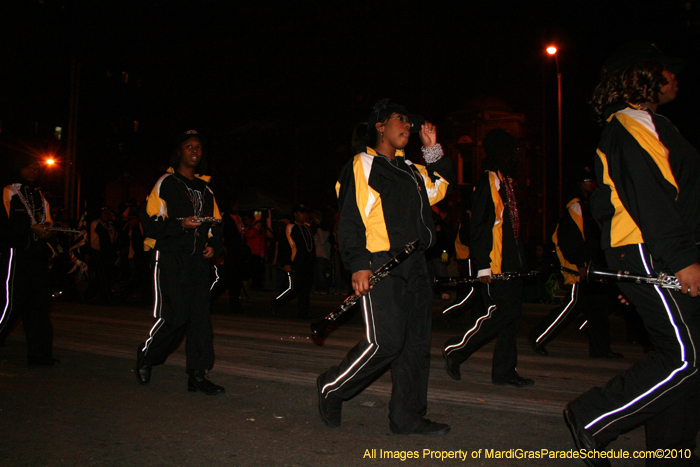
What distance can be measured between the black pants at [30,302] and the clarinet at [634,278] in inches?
203

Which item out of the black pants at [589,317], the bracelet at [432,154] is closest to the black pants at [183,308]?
the bracelet at [432,154]

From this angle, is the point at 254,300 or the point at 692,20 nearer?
the point at 692,20

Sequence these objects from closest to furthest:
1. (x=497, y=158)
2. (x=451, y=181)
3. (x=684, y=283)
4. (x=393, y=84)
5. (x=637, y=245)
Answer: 1. (x=684, y=283)
2. (x=637, y=245)
3. (x=451, y=181)
4. (x=497, y=158)
5. (x=393, y=84)

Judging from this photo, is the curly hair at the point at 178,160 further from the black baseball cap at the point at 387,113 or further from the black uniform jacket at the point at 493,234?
the black uniform jacket at the point at 493,234

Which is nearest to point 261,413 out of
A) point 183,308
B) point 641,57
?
point 183,308

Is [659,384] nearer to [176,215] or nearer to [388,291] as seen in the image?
[388,291]

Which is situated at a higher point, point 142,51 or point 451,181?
point 142,51

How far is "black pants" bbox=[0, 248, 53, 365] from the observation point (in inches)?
228

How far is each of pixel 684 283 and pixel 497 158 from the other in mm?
2833

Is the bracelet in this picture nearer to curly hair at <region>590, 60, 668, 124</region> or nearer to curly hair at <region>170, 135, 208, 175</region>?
curly hair at <region>590, 60, 668, 124</region>

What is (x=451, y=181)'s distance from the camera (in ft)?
13.9

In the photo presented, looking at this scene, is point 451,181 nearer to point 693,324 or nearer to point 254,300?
point 693,324

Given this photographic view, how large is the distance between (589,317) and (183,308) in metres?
4.46

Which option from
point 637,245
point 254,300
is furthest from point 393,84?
point 637,245
